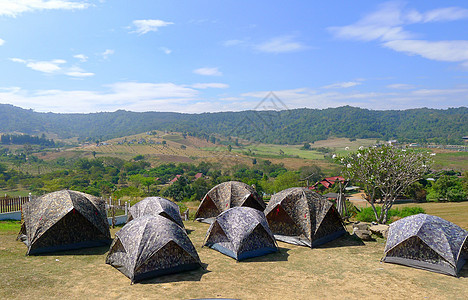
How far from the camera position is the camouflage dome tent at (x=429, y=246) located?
1112cm

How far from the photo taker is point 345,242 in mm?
15555

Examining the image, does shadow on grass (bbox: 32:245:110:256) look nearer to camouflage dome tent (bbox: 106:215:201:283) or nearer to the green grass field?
camouflage dome tent (bbox: 106:215:201:283)

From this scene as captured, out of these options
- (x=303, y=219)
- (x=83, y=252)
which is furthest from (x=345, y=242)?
(x=83, y=252)

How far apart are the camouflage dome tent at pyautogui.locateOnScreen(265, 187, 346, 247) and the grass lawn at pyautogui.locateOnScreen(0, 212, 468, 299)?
1423 millimetres

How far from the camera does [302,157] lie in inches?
5359

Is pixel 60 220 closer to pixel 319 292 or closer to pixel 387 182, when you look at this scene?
pixel 319 292

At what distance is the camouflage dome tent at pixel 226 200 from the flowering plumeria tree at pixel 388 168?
20.8 feet

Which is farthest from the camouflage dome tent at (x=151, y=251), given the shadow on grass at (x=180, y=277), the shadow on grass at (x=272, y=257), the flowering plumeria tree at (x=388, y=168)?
the flowering plumeria tree at (x=388, y=168)

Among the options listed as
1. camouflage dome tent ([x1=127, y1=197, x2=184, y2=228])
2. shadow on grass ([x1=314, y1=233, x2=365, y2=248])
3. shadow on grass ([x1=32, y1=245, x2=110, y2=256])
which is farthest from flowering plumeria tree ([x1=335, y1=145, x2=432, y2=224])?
shadow on grass ([x1=32, y1=245, x2=110, y2=256])

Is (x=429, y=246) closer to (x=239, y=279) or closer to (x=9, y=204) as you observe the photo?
(x=239, y=279)

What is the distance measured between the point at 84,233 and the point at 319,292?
1021 centimetres

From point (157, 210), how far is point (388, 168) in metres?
13.5

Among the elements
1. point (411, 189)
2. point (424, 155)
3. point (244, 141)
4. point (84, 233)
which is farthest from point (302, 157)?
point (84, 233)

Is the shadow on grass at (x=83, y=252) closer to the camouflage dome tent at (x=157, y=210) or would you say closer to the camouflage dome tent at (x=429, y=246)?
the camouflage dome tent at (x=157, y=210)
